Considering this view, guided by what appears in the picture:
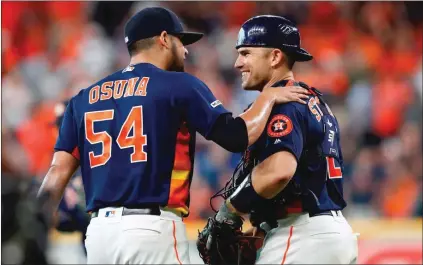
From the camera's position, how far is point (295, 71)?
36.4ft

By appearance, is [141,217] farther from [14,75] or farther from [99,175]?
[14,75]

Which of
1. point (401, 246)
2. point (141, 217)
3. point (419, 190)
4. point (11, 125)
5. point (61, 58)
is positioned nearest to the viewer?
point (141, 217)

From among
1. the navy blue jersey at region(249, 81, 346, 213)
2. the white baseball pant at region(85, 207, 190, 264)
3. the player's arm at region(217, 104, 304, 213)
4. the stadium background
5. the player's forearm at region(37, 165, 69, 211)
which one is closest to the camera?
the white baseball pant at region(85, 207, 190, 264)

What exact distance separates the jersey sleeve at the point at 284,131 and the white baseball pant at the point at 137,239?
0.64 meters

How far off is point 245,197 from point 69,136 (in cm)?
106

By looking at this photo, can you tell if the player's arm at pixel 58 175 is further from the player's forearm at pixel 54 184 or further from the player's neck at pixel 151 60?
the player's neck at pixel 151 60

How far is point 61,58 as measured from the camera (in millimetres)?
11617

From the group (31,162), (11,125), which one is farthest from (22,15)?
(31,162)

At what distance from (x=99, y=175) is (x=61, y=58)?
763 centimetres

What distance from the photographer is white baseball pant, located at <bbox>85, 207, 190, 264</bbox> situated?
405cm

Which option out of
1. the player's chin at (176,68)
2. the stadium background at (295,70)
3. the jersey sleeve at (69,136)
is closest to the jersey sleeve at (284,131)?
the player's chin at (176,68)

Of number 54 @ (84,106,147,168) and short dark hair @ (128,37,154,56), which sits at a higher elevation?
short dark hair @ (128,37,154,56)

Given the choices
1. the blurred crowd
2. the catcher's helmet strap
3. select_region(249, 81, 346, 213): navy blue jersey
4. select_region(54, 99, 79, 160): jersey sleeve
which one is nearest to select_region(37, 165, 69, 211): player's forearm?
select_region(54, 99, 79, 160): jersey sleeve

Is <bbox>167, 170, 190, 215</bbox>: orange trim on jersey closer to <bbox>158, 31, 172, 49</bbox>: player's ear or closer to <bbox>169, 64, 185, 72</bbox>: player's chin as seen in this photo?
<bbox>169, 64, 185, 72</bbox>: player's chin
